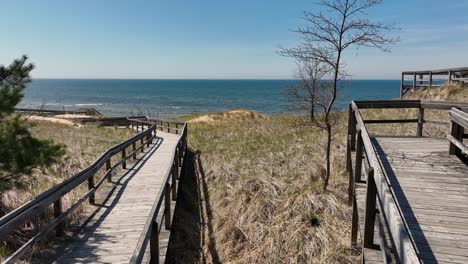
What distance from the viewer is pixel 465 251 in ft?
12.5

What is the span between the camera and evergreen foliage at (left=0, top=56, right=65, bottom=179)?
230 inches

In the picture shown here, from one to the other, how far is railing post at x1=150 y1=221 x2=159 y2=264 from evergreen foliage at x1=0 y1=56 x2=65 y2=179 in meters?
2.96

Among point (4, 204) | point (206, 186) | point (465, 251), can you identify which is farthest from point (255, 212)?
point (4, 204)

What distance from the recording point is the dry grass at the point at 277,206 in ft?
22.0

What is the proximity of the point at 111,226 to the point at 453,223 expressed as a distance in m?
5.52

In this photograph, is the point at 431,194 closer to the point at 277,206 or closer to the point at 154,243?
the point at 277,206

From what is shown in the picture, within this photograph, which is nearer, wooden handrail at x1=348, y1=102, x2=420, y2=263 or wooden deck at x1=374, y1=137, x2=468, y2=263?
wooden handrail at x1=348, y1=102, x2=420, y2=263

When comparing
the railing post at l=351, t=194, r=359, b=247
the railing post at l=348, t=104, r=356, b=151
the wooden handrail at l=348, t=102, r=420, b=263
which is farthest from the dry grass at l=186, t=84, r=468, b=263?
the wooden handrail at l=348, t=102, r=420, b=263

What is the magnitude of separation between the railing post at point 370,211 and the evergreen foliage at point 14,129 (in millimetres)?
5467

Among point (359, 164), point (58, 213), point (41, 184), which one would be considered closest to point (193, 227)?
point (58, 213)

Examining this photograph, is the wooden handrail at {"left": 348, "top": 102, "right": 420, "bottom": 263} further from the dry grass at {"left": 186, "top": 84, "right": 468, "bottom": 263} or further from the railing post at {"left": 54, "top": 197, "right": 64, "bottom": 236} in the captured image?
the railing post at {"left": 54, "top": 197, "right": 64, "bottom": 236}

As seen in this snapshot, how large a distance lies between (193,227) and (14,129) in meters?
4.40

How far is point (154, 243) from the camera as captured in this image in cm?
482

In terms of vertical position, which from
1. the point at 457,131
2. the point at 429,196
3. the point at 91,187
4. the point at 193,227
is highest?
the point at 457,131
